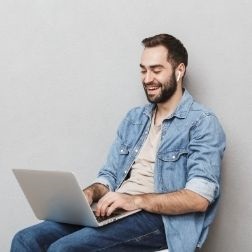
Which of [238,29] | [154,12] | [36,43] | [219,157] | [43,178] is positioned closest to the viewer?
[43,178]

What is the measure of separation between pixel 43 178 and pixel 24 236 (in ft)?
0.79

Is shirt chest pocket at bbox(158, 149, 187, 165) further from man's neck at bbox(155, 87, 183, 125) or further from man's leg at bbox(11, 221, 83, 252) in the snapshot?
man's leg at bbox(11, 221, 83, 252)

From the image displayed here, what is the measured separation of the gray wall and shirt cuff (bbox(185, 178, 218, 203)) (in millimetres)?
303

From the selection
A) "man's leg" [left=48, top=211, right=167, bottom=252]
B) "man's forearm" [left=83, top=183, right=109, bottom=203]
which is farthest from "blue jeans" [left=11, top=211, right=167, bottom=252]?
"man's forearm" [left=83, top=183, right=109, bottom=203]

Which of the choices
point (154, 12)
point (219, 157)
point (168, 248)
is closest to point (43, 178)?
point (168, 248)

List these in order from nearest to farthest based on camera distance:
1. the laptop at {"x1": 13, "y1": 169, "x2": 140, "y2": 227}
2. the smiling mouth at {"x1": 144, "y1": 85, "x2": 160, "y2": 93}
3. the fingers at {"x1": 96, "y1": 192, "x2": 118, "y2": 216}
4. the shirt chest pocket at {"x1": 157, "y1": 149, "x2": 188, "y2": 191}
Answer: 1. the laptop at {"x1": 13, "y1": 169, "x2": 140, "y2": 227}
2. the fingers at {"x1": 96, "y1": 192, "x2": 118, "y2": 216}
3. the shirt chest pocket at {"x1": 157, "y1": 149, "x2": 188, "y2": 191}
4. the smiling mouth at {"x1": 144, "y1": 85, "x2": 160, "y2": 93}

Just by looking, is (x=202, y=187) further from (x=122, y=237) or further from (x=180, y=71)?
(x=180, y=71)

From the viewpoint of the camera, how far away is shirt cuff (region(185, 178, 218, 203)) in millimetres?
1475

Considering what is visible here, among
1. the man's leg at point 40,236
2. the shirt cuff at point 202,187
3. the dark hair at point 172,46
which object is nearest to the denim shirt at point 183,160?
the shirt cuff at point 202,187

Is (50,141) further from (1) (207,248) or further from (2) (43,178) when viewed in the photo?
(1) (207,248)

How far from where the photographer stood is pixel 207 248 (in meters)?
1.87

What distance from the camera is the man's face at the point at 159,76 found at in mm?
1686

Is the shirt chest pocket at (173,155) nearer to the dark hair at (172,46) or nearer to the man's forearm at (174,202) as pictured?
the man's forearm at (174,202)

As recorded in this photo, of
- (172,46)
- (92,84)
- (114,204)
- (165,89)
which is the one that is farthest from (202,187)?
(92,84)
